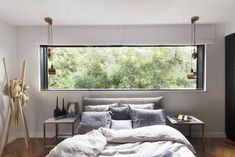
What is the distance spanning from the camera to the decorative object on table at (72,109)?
14.3 ft

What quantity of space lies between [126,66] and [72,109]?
4.56 ft

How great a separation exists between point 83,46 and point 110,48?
1.83 ft

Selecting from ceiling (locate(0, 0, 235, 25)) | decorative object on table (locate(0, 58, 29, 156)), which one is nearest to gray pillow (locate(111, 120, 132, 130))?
decorative object on table (locate(0, 58, 29, 156))

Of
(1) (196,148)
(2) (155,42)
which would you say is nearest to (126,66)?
(2) (155,42)

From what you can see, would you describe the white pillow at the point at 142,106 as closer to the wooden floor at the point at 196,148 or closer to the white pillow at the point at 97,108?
the white pillow at the point at 97,108

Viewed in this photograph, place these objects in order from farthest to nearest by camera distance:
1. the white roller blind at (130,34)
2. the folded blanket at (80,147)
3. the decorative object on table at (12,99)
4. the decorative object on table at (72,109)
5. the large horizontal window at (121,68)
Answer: the large horizontal window at (121,68) < the white roller blind at (130,34) < the decorative object on table at (72,109) < the decorative object on table at (12,99) < the folded blanket at (80,147)

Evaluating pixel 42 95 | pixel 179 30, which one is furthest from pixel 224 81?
pixel 42 95

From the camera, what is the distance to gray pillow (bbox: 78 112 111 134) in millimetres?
3547

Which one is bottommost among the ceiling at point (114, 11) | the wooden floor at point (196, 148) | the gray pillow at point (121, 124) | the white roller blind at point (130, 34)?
the wooden floor at point (196, 148)

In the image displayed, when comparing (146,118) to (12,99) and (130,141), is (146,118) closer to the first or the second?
(130,141)

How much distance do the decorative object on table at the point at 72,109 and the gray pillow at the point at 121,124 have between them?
3.26ft

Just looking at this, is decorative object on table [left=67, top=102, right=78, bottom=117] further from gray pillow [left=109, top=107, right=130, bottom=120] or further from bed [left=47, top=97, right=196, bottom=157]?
gray pillow [left=109, top=107, right=130, bottom=120]

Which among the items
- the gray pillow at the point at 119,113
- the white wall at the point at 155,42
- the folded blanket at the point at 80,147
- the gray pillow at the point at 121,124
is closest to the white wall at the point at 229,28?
the white wall at the point at 155,42

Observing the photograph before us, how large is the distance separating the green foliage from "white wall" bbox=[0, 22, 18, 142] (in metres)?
0.79
